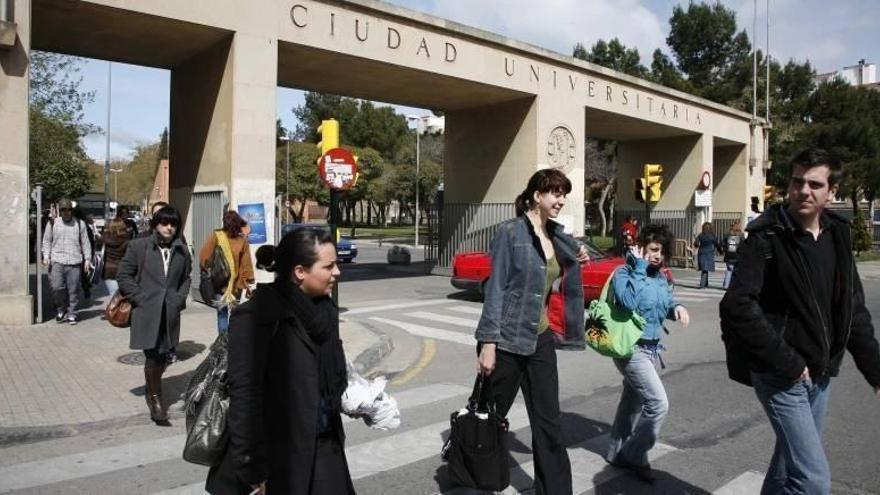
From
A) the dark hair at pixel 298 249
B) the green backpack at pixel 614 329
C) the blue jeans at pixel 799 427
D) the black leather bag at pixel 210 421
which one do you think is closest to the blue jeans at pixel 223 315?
the green backpack at pixel 614 329

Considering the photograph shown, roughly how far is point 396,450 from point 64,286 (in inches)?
289

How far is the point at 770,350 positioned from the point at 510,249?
1.38 metres

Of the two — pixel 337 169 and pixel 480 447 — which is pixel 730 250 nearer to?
pixel 337 169

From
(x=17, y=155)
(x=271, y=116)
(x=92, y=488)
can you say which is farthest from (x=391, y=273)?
(x=92, y=488)

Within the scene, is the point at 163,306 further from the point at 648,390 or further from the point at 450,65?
the point at 450,65

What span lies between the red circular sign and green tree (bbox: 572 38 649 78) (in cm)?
3783

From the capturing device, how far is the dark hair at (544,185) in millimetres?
3709

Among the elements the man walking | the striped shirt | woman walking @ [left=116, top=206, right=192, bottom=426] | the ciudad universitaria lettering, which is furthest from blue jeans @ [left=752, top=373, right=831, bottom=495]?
the ciudad universitaria lettering

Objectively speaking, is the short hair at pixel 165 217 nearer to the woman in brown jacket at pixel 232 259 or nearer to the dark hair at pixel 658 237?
the woman in brown jacket at pixel 232 259

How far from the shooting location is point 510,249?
3697mm

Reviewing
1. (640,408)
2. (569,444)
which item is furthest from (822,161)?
(569,444)

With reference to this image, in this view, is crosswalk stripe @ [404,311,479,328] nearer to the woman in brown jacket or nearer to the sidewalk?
the sidewalk

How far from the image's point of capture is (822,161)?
2947mm

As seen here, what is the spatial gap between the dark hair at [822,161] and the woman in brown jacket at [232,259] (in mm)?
5522
